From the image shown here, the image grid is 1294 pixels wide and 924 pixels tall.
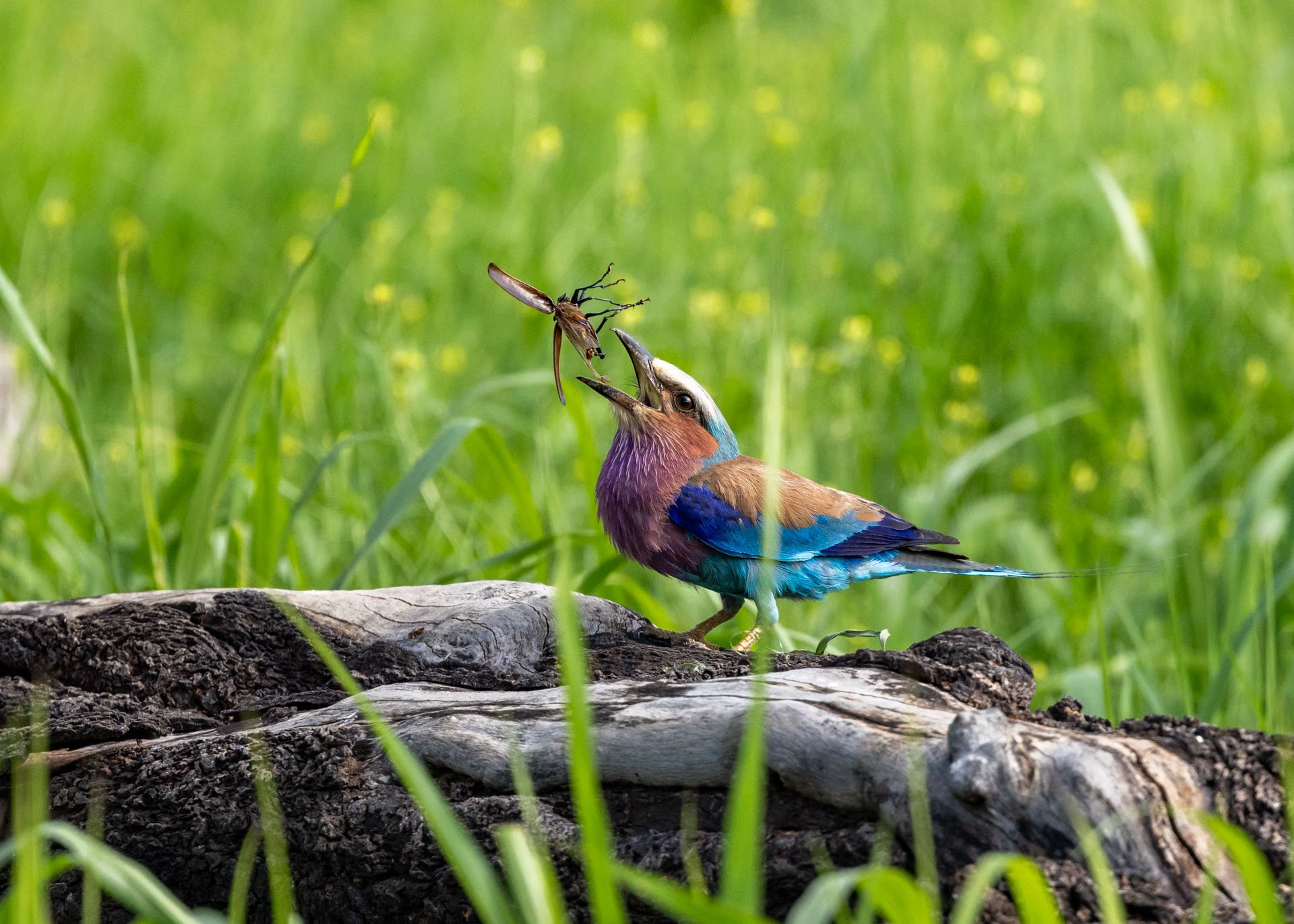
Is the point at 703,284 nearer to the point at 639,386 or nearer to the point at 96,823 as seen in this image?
the point at 639,386

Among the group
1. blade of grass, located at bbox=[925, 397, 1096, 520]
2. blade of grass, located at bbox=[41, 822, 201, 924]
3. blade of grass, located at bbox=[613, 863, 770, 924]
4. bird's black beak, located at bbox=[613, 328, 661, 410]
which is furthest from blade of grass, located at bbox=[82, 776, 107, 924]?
blade of grass, located at bbox=[925, 397, 1096, 520]

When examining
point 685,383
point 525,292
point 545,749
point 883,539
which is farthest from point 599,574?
point 545,749

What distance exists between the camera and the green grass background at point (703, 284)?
3.75 metres

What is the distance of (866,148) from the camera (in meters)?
6.21

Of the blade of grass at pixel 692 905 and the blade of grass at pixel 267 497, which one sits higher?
the blade of grass at pixel 267 497

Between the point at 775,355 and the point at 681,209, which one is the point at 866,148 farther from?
the point at 775,355

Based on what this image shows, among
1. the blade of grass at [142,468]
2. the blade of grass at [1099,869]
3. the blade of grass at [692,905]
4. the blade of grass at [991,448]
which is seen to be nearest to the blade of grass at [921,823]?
the blade of grass at [1099,869]

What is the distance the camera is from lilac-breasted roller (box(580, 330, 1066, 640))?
277cm

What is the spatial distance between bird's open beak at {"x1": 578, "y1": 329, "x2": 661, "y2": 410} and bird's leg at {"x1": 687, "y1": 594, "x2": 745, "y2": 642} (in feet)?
1.41

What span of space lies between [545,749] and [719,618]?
92 cm

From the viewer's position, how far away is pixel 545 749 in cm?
197

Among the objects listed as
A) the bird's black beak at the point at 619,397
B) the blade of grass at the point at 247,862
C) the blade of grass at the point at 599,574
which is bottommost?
the blade of grass at the point at 247,862

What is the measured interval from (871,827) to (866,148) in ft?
15.9

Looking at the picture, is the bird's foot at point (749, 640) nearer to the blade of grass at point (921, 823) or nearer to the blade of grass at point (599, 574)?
the blade of grass at point (599, 574)
